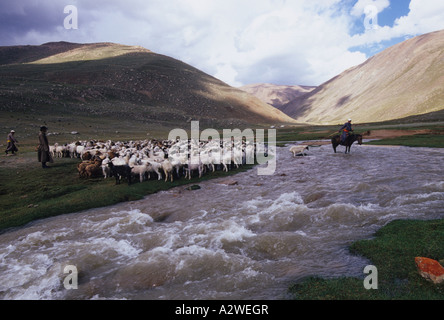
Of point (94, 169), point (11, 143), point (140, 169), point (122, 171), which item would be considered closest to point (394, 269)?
point (140, 169)

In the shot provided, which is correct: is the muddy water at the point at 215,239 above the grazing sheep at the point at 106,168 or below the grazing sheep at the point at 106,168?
below

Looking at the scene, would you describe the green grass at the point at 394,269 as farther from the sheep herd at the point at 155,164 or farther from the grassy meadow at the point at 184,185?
the sheep herd at the point at 155,164

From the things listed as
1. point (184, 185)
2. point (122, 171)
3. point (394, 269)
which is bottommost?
point (394, 269)

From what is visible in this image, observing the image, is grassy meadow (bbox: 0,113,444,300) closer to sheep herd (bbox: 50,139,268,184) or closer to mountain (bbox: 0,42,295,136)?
sheep herd (bbox: 50,139,268,184)

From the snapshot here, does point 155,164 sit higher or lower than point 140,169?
higher

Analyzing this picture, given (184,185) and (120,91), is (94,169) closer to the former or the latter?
(184,185)

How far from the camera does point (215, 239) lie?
7578 millimetres

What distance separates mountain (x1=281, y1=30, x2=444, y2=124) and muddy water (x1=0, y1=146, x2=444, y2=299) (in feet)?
330

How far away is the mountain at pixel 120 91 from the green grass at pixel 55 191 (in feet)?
124

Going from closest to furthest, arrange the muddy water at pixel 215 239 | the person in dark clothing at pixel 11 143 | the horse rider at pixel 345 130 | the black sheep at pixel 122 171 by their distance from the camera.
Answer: the muddy water at pixel 215 239
the black sheep at pixel 122 171
the person in dark clothing at pixel 11 143
the horse rider at pixel 345 130

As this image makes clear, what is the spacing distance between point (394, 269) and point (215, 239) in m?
4.13

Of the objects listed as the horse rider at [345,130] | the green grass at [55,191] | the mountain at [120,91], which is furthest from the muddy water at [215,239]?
the mountain at [120,91]

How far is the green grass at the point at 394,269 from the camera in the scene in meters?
4.47
